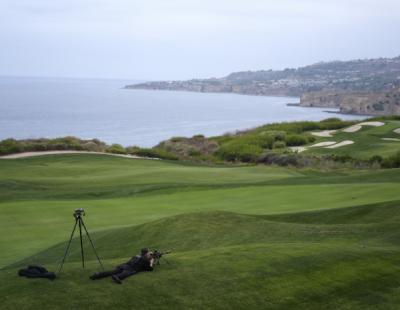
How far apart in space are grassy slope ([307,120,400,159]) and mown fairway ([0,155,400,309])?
769 inches

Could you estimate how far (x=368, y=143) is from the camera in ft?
164

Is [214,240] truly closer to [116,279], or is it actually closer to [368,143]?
[116,279]

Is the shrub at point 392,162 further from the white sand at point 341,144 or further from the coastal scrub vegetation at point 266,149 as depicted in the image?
the white sand at point 341,144

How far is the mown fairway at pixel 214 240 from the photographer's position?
812cm

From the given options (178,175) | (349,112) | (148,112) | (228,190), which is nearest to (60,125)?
(148,112)

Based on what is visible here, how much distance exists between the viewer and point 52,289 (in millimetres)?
7969

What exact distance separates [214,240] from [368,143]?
1552 inches

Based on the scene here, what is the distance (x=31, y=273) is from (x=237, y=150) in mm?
44702

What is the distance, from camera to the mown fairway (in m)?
8.12

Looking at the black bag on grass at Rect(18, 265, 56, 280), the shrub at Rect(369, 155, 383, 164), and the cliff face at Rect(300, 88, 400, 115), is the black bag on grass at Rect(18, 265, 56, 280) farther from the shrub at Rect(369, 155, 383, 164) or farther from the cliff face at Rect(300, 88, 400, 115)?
the cliff face at Rect(300, 88, 400, 115)

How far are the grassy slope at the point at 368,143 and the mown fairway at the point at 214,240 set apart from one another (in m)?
19.5

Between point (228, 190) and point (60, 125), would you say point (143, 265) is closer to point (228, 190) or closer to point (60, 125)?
point (228, 190)

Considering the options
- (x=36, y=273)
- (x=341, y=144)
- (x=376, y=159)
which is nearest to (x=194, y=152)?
(x=341, y=144)

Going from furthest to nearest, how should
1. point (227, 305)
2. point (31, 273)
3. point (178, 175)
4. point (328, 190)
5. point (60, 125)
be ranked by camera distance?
point (60, 125) < point (178, 175) < point (328, 190) < point (31, 273) < point (227, 305)
